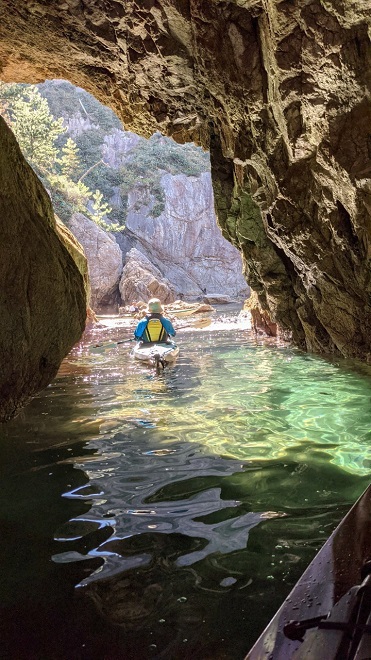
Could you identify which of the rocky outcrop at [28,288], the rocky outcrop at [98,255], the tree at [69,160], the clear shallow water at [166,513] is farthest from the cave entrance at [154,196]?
the clear shallow water at [166,513]

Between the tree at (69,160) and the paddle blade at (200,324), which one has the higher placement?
the tree at (69,160)

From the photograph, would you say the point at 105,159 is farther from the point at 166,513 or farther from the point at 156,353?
the point at 166,513

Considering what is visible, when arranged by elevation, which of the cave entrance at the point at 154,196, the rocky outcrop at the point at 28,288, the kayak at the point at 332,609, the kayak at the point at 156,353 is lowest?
the kayak at the point at 156,353

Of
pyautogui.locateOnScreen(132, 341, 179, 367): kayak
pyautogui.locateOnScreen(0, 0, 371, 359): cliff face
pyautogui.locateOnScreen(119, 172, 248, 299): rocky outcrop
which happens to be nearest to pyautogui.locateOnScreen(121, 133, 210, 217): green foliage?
pyautogui.locateOnScreen(119, 172, 248, 299): rocky outcrop

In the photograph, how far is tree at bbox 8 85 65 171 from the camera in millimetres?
23484

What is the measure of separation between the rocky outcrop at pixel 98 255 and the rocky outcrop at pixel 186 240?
258 inches

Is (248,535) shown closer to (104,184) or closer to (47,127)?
(47,127)

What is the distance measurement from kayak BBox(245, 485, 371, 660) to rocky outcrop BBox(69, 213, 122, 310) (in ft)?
90.2

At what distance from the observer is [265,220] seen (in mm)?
9531

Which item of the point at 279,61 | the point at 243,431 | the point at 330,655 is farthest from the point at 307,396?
the point at 330,655

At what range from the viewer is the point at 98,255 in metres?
29.0

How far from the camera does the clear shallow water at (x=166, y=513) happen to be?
210cm

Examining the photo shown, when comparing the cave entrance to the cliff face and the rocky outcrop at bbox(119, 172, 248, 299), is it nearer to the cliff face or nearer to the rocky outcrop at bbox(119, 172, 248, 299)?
the rocky outcrop at bbox(119, 172, 248, 299)

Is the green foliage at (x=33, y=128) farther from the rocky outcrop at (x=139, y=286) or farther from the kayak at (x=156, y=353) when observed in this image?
the kayak at (x=156, y=353)
